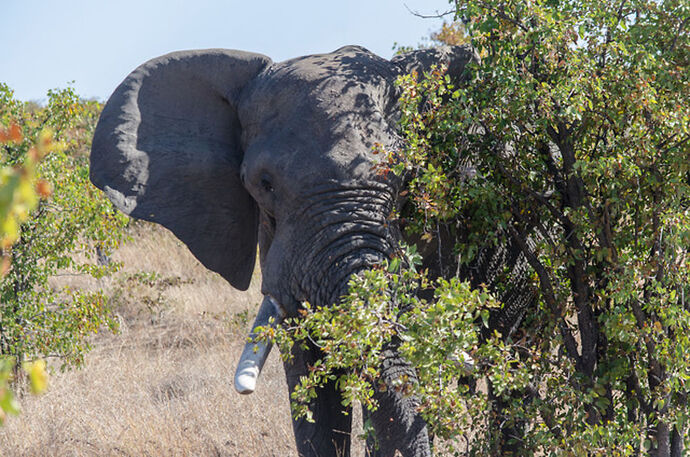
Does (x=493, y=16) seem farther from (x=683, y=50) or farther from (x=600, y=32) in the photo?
(x=683, y=50)

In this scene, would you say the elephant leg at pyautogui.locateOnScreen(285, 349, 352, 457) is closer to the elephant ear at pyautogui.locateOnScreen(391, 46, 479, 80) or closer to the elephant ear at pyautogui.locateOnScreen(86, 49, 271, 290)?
the elephant ear at pyautogui.locateOnScreen(86, 49, 271, 290)

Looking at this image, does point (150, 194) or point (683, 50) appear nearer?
point (683, 50)

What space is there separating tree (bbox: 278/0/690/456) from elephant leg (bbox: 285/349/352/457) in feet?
2.98

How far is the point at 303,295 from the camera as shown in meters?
3.88

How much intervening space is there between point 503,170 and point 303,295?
3.73 ft

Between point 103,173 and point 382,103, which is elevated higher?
point 382,103

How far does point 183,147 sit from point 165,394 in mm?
2582

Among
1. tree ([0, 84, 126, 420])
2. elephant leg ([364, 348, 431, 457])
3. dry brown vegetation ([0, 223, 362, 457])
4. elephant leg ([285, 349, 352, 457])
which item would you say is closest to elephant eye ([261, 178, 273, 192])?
elephant leg ([285, 349, 352, 457])

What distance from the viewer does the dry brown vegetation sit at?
5340mm

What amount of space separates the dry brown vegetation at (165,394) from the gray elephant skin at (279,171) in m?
1.14

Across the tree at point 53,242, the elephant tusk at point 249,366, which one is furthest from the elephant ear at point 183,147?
the tree at point 53,242

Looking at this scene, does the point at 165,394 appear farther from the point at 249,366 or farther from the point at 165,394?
the point at 249,366

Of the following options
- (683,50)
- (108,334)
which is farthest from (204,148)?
(108,334)

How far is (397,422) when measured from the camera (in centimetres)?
348
